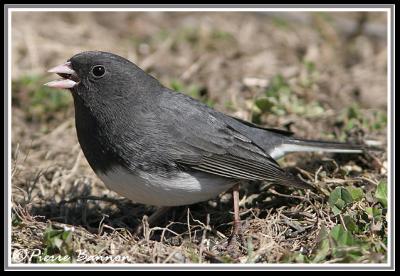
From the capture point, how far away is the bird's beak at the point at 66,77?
12.8 ft

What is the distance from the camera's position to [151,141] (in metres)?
3.79

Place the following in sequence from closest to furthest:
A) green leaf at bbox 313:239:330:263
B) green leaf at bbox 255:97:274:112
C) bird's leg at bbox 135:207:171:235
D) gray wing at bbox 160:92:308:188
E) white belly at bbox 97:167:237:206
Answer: green leaf at bbox 313:239:330:263, white belly at bbox 97:167:237:206, gray wing at bbox 160:92:308:188, bird's leg at bbox 135:207:171:235, green leaf at bbox 255:97:274:112

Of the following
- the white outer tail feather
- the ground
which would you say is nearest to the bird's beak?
the ground

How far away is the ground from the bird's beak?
86cm

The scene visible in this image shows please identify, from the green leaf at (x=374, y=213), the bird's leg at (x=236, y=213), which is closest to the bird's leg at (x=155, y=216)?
the bird's leg at (x=236, y=213)

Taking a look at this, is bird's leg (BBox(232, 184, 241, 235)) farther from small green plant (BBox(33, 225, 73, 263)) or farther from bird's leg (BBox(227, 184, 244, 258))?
small green plant (BBox(33, 225, 73, 263))

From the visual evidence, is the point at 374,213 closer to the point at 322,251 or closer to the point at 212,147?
the point at 322,251

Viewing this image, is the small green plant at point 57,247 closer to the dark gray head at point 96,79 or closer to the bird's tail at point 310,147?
the dark gray head at point 96,79

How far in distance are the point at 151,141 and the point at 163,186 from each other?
0.29m

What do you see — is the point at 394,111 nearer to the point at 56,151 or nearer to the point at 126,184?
the point at 126,184

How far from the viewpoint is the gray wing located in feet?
12.8

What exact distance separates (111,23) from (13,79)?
5.93ft

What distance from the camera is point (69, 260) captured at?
356 centimetres

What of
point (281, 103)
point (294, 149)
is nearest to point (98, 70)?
point (294, 149)
